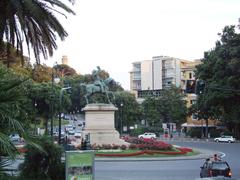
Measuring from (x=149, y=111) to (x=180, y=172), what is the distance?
7667 centimetres

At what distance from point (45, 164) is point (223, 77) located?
56531mm

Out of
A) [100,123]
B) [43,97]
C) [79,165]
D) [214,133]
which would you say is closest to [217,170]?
[79,165]

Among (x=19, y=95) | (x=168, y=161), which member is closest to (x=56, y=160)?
(x=19, y=95)

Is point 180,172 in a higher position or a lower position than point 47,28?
lower

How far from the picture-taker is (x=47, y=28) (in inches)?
557

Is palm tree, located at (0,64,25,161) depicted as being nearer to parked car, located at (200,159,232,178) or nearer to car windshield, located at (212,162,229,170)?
parked car, located at (200,159,232,178)

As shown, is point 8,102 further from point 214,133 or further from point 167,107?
point 167,107

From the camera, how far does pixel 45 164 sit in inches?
696

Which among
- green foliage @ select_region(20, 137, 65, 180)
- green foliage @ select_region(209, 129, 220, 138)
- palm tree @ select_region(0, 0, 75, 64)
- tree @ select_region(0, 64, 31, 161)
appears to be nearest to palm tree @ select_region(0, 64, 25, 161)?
tree @ select_region(0, 64, 31, 161)

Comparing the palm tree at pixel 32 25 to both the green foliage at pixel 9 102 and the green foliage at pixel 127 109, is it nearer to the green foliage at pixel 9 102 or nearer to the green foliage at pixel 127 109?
the green foliage at pixel 9 102

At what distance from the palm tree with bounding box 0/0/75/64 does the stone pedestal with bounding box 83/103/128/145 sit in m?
34.4

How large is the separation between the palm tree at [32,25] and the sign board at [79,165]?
289 centimetres

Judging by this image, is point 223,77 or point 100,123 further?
point 223,77

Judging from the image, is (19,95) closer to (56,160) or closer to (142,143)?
(56,160)
